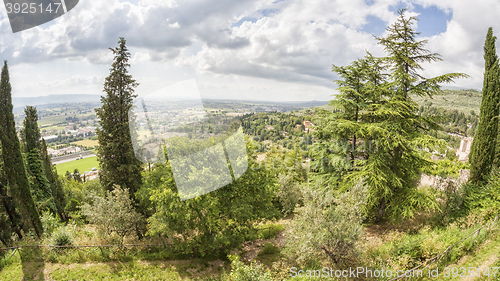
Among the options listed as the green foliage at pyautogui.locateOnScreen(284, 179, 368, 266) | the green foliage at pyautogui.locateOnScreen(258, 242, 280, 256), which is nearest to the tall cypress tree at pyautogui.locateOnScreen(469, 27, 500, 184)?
the green foliage at pyautogui.locateOnScreen(284, 179, 368, 266)

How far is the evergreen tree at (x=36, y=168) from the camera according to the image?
62.8ft

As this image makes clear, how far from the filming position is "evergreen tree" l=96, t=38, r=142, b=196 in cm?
1398

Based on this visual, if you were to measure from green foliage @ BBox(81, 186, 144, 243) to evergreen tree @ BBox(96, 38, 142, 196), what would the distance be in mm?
3054

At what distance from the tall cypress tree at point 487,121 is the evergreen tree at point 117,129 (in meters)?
19.6

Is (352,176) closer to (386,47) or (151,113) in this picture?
(386,47)

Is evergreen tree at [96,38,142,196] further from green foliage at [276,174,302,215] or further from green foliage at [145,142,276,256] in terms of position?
green foliage at [276,174,302,215]

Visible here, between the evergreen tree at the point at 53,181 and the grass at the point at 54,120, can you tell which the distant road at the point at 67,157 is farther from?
the evergreen tree at the point at 53,181

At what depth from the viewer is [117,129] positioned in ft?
45.8

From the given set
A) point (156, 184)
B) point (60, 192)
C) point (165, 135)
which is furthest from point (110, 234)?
point (60, 192)

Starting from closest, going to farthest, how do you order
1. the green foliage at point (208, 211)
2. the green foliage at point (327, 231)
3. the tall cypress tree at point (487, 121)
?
1. the green foliage at point (327, 231)
2. the green foliage at point (208, 211)
3. the tall cypress tree at point (487, 121)

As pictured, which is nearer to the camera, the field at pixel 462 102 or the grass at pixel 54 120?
the grass at pixel 54 120

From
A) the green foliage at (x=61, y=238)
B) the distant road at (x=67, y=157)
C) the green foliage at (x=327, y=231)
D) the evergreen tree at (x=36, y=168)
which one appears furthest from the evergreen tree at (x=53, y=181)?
the distant road at (x=67, y=157)

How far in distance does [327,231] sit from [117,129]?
12758 mm

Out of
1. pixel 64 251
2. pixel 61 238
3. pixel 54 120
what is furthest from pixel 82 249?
pixel 54 120
